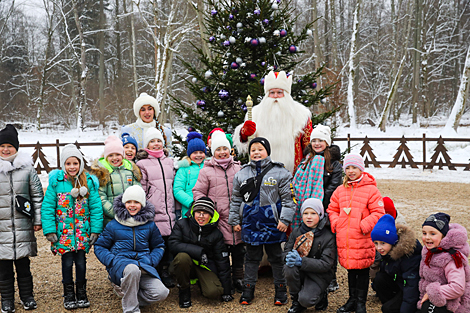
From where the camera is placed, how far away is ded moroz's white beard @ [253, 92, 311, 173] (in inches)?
193

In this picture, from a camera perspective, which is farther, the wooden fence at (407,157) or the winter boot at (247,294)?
the wooden fence at (407,157)

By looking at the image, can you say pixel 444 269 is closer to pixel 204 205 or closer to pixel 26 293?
pixel 204 205

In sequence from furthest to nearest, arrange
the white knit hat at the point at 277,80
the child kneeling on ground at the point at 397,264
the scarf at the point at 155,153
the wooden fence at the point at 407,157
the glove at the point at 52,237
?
1. the wooden fence at the point at 407,157
2. the white knit hat at the point at 277,80
3. the scarf at the point at 155,153
4. the glove at the point at 52,237
5. the child kneeling on ground at the point at 397,264

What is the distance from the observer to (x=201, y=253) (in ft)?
13.5

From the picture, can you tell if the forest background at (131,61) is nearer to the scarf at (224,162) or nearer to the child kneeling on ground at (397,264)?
the scarf at (224,162)

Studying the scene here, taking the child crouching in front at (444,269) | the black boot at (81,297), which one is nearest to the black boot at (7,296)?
the black boot at (81,297)

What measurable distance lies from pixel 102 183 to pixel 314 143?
244cm

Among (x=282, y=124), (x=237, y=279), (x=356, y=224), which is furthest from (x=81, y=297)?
(x=282, y=124)

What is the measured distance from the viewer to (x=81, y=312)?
399cm

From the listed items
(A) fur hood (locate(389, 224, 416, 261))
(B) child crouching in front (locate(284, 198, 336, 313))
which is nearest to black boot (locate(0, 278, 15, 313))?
(B) child crouching in front (locate(284, 198, 336, 313))

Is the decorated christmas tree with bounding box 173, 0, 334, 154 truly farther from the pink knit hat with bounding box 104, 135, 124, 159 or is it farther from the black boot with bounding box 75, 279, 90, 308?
the black boot with bounding box 75, 279, 90, 308

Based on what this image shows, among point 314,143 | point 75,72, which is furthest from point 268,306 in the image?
point 75,72

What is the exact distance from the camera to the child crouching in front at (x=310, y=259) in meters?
3.75

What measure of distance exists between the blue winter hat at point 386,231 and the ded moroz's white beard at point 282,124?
1584mm
